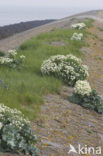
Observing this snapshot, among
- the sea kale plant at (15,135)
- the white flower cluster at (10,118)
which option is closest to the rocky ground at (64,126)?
the sea kale plant at (15,135)

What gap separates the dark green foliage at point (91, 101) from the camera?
1048 cm

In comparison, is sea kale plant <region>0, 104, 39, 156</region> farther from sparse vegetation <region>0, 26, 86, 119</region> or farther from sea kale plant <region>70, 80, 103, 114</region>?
sea kale plant <region>70, 80, 103, 114</region>

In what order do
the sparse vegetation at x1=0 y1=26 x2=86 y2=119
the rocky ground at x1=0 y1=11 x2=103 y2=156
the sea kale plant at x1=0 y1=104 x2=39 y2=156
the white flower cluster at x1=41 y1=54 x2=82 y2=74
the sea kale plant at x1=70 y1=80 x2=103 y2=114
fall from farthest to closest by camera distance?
the white flower cluster at x1=41 y1=54 x2=82 y2=74
the sea kale plant at x1=70 y1=80 x2=103 y2=114
the sparse vegetation at x1=0 y1=26 x2=86 y2=119
the rocky ground at x1=0 y1=11 x2=103 y2=156
the sea kale plant at x1=0 y1=104 x2=39 y2=156

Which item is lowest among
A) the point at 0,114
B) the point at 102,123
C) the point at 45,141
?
the point at 102,123

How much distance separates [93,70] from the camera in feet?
52.6

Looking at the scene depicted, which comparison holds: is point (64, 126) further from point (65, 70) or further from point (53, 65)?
point (53, 65)

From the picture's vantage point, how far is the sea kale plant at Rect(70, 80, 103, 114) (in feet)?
34.4

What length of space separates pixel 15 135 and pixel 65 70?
6.16m

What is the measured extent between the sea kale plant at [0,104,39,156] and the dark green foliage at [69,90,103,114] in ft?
12.8

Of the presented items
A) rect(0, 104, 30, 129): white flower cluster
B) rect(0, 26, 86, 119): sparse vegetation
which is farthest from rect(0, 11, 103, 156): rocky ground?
rect(0, 104, 30, 129): white flower cluster

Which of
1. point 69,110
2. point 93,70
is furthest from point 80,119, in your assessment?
point 93,70

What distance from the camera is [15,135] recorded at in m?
6.45

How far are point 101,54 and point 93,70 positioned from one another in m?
4.41

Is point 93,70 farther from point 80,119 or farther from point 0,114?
point 0,114
